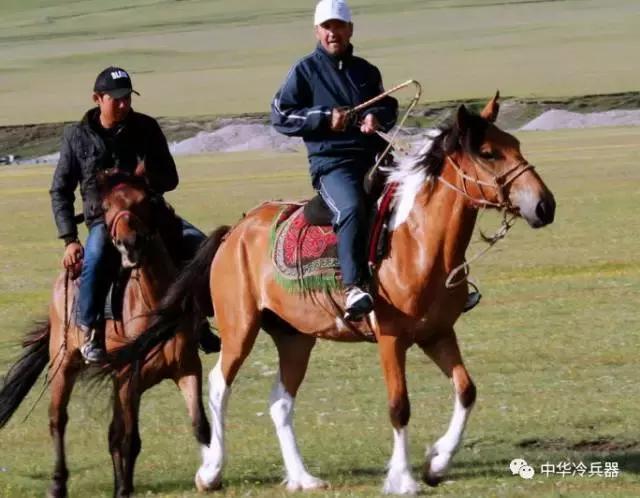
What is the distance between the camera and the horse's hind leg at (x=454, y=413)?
8.67 metres

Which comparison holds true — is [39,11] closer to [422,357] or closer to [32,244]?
[32,244]

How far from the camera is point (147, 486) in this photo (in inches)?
380

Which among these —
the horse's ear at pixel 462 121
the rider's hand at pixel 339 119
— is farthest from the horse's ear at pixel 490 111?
the rider's hand at pixel 339 119

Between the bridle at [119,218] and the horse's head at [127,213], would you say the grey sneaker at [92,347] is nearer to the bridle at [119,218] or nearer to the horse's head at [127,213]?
the horse's head at [127,213]

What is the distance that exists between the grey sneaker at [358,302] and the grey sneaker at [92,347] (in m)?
1.65

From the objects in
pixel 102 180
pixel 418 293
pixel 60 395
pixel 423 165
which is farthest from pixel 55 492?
pixel 423 165

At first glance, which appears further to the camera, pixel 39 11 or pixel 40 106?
pixel 39 11

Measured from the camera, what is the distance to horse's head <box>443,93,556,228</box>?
26.8ft

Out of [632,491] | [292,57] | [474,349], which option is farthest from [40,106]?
[632,491]

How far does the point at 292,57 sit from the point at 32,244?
273 feet

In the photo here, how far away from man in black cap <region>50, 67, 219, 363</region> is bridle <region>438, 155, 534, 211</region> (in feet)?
6.26

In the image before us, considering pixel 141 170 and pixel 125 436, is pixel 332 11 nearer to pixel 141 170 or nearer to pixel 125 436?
pixel 141 170

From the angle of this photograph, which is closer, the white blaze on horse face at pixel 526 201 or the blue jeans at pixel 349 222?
the white blaze on horse face at pixel 526 201

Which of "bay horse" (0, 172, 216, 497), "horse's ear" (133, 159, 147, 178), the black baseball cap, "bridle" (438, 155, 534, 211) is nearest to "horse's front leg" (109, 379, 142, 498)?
"bay horse" (0, 172, 216, 497)
